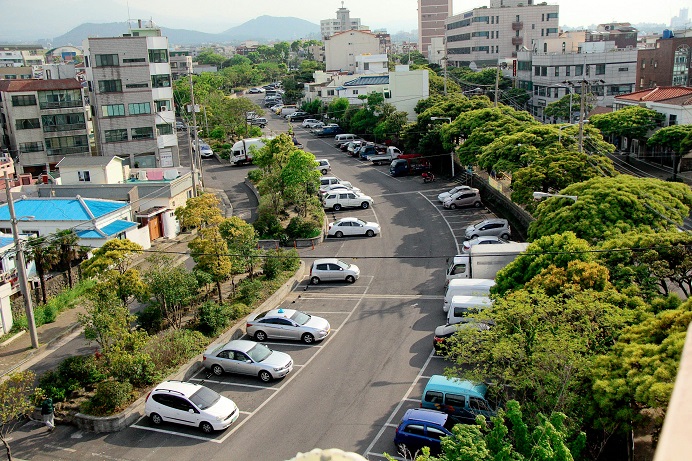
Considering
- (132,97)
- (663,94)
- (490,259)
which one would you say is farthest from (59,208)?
(663,94)

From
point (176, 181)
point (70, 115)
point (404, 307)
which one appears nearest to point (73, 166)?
point (176, 181)

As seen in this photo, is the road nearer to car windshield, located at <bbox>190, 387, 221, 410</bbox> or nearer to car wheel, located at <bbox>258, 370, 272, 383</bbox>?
car wheel, located at <bbox>258, 370, 272, 383</bbox>

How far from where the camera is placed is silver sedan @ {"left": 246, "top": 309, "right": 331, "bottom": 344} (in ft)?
69.4

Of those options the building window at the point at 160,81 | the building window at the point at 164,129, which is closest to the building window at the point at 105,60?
the building window at the point at 160,81

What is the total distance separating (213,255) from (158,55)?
1249 inches

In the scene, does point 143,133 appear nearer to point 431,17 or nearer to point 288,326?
point 288,326

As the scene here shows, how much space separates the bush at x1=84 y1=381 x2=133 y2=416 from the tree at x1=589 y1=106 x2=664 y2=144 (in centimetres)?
3605

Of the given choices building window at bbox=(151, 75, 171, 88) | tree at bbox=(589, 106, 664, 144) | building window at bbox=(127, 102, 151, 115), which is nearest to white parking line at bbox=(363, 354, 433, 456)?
tree at bbox=(589, 106, 664, 144)

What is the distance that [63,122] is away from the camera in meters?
50.9

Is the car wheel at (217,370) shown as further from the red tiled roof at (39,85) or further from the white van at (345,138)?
the white van at (345,138)

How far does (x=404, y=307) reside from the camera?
2378cm

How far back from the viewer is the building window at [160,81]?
160 feet

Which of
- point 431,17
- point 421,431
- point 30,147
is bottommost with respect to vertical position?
point 421,431

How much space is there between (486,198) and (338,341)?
20.6 metres
